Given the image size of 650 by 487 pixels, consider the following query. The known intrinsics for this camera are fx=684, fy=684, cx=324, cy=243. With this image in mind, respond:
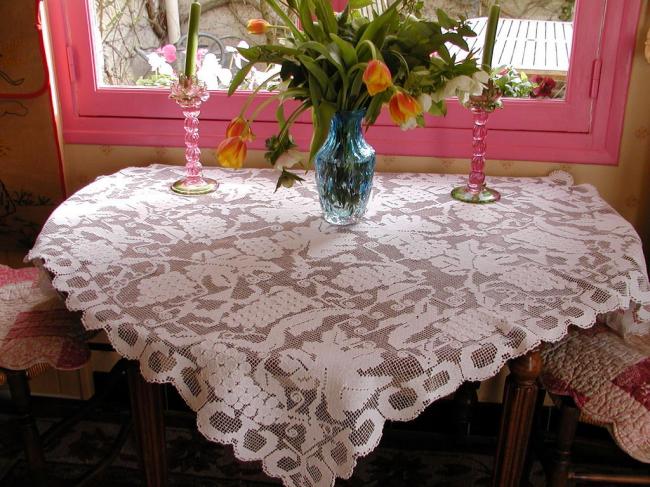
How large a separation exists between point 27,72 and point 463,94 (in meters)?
1.15

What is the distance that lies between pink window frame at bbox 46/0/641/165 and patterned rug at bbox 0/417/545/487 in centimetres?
86

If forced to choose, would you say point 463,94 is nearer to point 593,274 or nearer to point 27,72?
point 593,274

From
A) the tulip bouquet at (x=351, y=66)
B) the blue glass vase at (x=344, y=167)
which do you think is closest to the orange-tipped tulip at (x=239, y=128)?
the tulip bouquet at (x=351, y=66)

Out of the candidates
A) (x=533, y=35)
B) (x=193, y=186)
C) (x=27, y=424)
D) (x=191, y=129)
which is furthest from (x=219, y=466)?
(x=533, y=35)

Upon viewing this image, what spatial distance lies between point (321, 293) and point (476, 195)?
0.60 metres

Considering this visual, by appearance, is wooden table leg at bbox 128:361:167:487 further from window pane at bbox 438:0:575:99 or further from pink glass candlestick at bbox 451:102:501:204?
window pane at bbox 438:0:575:99

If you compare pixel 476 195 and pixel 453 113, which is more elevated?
pixel 453 113

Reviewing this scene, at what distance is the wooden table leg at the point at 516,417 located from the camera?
3.46ft

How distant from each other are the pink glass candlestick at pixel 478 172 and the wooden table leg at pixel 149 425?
0.82 metres

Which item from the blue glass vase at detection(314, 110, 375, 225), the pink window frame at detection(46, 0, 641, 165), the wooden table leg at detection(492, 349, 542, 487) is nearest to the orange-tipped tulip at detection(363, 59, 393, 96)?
the blue glass vase at detection(314, 110, 375, 225)

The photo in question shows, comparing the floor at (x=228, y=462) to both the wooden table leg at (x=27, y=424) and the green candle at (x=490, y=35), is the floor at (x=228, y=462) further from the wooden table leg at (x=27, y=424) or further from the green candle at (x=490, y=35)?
the green candle at (x=490, y=35)

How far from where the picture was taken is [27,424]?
4.58 feet

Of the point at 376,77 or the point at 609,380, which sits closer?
the point at 376,77

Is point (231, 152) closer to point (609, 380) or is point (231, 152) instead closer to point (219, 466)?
point (609, 380)
